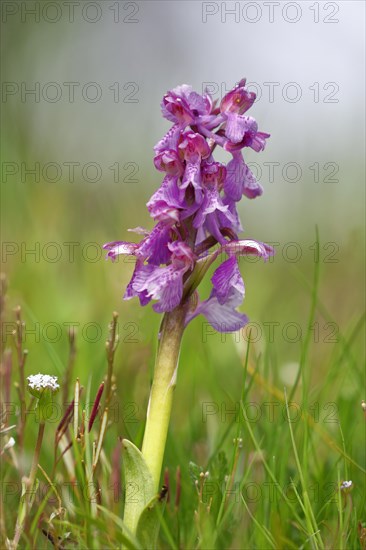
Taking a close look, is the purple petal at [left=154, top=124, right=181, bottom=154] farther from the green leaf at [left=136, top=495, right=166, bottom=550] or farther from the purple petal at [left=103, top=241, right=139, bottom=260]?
the green leaf at [left=136, top=495, right=166, bottom=550]

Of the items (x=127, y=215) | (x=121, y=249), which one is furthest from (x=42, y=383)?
(x=127, y=215)

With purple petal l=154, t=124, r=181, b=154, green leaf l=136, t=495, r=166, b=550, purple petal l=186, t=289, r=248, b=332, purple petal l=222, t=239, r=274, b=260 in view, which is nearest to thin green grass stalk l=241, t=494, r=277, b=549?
green leaf l=136, t=495, r=166, b=550

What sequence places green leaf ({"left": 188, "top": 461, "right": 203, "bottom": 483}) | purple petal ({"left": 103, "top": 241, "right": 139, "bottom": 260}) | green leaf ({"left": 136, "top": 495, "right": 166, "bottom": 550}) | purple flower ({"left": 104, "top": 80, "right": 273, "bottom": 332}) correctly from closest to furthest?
green leaf ({"left": 136, "top": 495, "right": 166, "bottom": 550}) → purple flower ({"left": 104, "top": 80, "right": 273, "bottom": 332}) → purple petal ({"left": 103, "top": 241, "right": 139, "bottom": 260}) → green leaf ({"left": 188, "top": 461, "right": 203, "bottom": 483})

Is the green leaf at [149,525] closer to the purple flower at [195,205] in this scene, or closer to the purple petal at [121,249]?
the purple flower at [195,205]

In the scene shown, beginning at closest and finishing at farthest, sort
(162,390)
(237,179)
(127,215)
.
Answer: (162,390)
(237,179)
(127,215)

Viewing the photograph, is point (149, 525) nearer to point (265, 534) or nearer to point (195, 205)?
point (265, 534)
